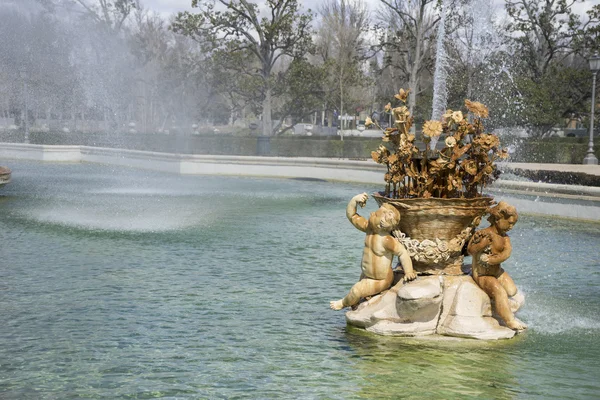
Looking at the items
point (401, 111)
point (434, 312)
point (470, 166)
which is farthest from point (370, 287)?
point (401, 111)

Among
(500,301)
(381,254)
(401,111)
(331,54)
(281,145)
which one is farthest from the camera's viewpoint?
(331,54)

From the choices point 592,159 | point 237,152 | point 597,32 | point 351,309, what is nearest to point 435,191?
point 351,309

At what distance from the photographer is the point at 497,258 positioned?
657 centimetres

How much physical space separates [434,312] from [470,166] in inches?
54.5

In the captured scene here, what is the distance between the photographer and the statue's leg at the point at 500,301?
21.5ft

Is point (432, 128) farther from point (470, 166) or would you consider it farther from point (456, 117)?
point (470, 166)

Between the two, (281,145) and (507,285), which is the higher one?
(281,145)

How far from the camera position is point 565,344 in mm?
6574

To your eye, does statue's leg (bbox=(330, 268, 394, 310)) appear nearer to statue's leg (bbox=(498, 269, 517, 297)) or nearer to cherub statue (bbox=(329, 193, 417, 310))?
cherub statue (bbox=(329, 193, 417, 310))

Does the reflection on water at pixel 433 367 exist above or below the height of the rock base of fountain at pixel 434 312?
below

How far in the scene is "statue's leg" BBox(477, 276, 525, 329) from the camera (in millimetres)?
6543

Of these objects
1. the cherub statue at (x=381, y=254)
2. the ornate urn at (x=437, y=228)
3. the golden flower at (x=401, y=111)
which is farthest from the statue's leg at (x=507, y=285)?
the golden flower at (x=401, y=111)

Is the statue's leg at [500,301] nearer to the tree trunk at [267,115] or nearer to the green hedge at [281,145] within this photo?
the green hedge at [281,145]

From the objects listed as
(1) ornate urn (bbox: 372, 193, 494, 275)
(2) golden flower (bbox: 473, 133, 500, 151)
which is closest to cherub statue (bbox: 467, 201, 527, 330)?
(1) ornate urn (bbox: 372, 193, 494, 275)
